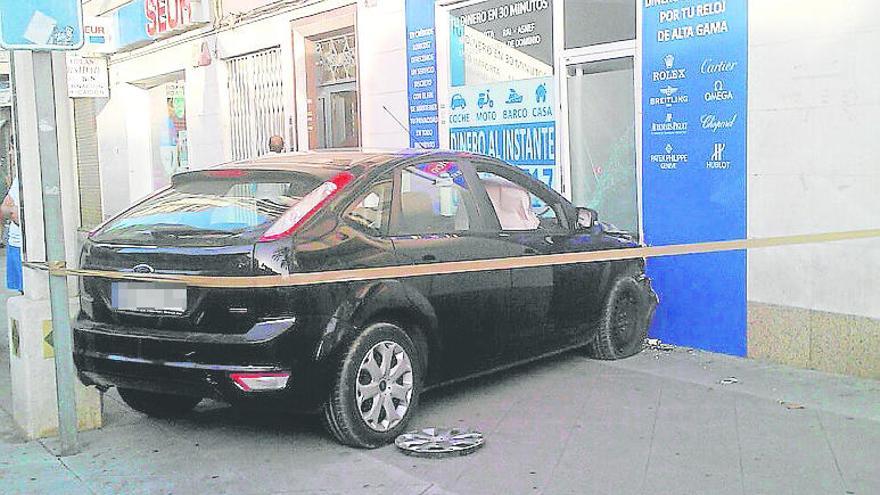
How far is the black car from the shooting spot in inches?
204

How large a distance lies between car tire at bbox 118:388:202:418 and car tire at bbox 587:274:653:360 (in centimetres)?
289

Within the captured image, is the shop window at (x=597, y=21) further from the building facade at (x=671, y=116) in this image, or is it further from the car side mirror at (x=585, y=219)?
the car side mirror at (x=585, y=219)

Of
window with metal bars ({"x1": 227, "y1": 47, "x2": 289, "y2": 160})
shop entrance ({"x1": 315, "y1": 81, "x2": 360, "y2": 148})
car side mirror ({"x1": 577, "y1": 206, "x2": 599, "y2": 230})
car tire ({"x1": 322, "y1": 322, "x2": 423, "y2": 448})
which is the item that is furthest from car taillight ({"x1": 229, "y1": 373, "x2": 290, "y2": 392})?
window with metal bars ({"x1": 227, "y1": 47, "x2": 289, "y2": 160})

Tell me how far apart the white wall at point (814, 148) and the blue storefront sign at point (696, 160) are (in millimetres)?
142

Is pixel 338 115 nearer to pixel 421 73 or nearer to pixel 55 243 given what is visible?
pixel 421 73

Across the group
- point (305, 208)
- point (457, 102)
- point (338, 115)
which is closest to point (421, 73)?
point (457, 102)

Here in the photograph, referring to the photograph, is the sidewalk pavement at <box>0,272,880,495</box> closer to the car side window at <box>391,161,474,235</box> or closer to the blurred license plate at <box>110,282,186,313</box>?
the blurred license plate at <box>110,282,186,313</box>

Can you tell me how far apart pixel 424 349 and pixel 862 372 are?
3030mm

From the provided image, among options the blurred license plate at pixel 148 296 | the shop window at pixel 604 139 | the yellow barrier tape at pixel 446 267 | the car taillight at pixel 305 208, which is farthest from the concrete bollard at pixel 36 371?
the shop window at pixel 604 139

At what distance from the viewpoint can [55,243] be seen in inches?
216

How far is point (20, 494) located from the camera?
5.03 meters

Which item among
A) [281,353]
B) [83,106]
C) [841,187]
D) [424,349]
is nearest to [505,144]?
[841,187]

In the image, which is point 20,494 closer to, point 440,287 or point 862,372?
point 440,287

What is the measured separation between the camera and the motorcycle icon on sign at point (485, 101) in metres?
9.89
